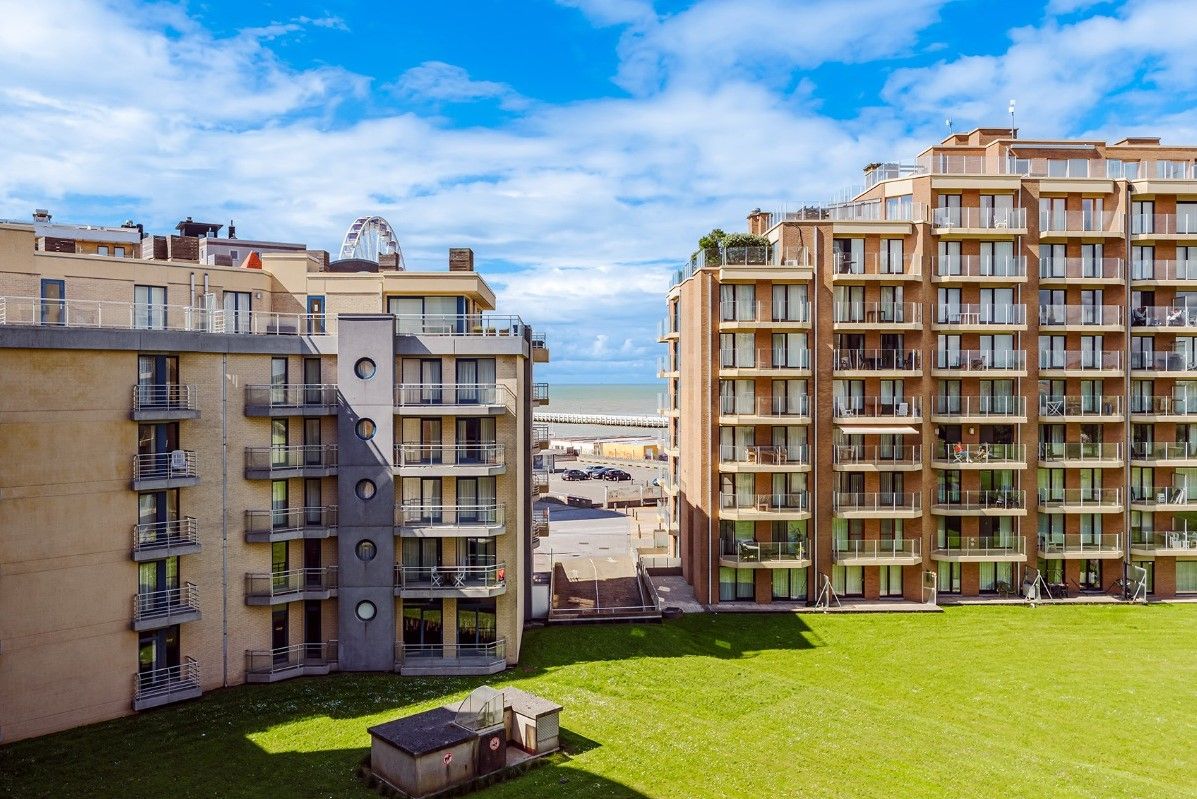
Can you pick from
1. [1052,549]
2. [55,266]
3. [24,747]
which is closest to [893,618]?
[1052,549]

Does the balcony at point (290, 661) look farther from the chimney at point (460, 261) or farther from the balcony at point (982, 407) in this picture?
the balcony at point (982, 407)

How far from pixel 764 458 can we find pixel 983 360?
1346 cm

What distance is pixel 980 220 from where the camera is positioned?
4225 cm

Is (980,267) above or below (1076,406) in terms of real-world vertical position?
above

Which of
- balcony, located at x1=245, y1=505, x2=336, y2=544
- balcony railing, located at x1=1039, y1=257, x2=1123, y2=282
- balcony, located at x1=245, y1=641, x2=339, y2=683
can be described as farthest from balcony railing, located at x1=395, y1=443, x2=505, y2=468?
balcony railing, located at x1=1039, y1=257, x2=1123, y2=282

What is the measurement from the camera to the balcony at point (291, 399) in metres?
30.1

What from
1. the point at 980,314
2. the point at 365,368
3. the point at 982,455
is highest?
the point at 980,314

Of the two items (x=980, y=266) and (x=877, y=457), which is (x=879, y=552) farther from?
(x=980, y=266)

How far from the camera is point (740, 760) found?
24.0 m

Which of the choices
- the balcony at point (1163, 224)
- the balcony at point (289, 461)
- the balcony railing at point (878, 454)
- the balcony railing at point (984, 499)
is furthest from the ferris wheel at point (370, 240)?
the balcony at point (1163, 224)

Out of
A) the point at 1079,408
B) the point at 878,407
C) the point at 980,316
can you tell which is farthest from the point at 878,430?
the point at 1079,408

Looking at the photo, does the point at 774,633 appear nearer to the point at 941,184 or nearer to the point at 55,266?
the point at 941,184

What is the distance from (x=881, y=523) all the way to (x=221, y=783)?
33.4 meters

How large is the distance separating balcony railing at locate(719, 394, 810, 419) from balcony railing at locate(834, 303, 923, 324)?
4.97 m
